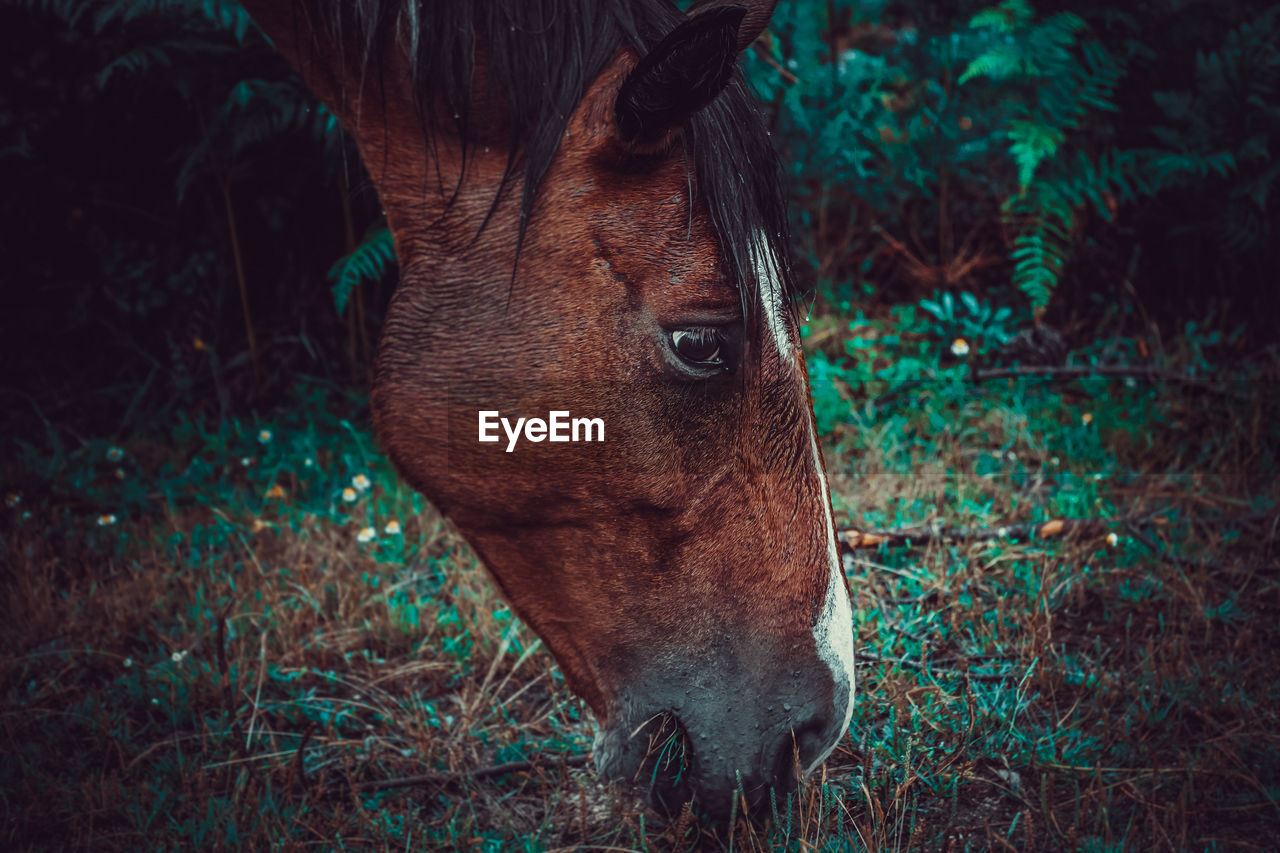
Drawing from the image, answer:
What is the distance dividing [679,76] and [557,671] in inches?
67.2

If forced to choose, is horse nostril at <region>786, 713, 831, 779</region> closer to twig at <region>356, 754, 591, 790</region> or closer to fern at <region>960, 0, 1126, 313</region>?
twig at <region>356, 754, 591, 790</region>

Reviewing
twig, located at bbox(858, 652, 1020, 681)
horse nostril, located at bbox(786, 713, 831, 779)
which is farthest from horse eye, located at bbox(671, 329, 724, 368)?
twig, located at bbox(858, 652, 1020, 681)

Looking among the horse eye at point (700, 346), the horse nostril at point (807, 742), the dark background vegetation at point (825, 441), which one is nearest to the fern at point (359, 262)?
the dark background vegetation at point (825, 441)

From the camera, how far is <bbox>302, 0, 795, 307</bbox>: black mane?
5.44 ft

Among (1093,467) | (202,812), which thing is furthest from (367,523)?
(1093,467)

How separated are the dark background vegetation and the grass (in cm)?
2

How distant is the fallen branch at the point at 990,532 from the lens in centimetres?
303

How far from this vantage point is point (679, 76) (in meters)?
1.45

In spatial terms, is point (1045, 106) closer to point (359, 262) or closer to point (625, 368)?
point (359, 262)

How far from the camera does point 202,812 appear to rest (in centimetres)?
203

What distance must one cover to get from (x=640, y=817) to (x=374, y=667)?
3.59 feet

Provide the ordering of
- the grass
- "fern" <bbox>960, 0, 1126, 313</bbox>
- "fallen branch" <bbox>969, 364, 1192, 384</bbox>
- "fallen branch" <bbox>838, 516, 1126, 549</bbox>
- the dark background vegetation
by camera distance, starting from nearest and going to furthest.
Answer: the grass, the dark background vegetation, "fallen branch" <bbox>838, 516, 1126, 549</bbox>, "fallen branch" <bbox>969, 364, 1192, 384</bbox>, "fern" <bbox>960, 0, 1126, 313</bbox>

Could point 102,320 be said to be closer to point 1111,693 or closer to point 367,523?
point 367,523

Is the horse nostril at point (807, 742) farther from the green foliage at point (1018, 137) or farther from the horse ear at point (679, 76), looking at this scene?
the green foliage at point (1018, 137)
